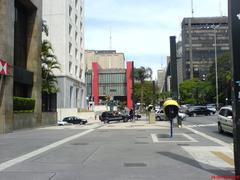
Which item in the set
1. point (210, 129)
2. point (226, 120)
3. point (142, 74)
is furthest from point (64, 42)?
point (142, 74)

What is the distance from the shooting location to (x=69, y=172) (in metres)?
10.4

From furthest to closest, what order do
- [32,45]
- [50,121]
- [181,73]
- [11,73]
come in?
[181,73] < [50,121] < [32,45] < [11,73]

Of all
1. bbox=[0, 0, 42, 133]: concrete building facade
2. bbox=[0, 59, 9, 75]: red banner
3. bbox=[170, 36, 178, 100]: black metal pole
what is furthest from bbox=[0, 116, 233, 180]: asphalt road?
bbox=[0, 0, 42, 133]: concrete building facade

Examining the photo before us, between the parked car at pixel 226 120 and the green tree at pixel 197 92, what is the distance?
3351 inches

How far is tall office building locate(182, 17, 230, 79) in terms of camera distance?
5822 inches

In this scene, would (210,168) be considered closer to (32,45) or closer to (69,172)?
(69,172)

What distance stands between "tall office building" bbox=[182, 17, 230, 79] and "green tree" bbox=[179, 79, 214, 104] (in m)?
30.3

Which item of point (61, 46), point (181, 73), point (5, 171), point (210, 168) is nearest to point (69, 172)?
point (5, 171)

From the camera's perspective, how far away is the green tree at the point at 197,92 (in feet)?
364

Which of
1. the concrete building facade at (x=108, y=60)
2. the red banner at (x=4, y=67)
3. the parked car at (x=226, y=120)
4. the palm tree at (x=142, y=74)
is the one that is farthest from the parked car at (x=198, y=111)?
the concrete building facade at (x=108, y=60)

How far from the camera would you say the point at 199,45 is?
15038cm

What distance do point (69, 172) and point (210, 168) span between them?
12.2 feet

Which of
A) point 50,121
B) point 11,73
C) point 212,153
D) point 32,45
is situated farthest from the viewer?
point 50,121

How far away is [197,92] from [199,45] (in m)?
42.0
